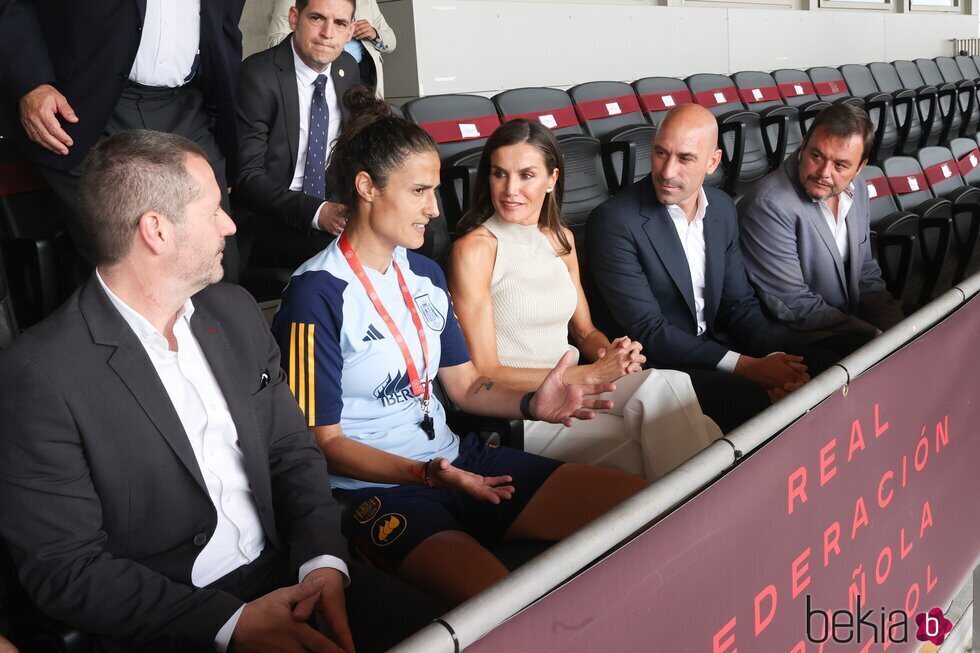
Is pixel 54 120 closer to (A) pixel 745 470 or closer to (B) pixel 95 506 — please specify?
(B) pixel 95 506

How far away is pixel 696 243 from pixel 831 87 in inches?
195

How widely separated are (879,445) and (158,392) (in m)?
1.15

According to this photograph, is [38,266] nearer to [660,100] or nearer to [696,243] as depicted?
[696,243]

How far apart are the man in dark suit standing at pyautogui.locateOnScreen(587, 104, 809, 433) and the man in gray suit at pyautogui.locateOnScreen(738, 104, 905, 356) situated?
0.18 metres

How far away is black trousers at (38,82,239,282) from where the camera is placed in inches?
81.4

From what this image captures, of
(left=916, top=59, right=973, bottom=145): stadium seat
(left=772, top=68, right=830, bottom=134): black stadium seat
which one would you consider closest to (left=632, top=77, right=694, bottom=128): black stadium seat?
(left=772, top=68, right=830, bottom=134): black stadium seat

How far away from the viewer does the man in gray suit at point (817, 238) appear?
2.84m

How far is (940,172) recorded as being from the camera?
434cm

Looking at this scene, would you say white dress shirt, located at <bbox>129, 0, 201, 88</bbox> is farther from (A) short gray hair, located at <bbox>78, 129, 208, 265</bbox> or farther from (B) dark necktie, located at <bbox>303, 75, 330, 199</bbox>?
(A) short gray hair, located at <bbox>78, 129, 208, 265</bbox>

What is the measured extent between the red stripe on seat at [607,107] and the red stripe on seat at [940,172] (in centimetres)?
154

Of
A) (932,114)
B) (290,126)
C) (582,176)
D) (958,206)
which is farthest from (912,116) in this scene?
(290,126)

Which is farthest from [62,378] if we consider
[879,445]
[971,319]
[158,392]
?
[971,319]

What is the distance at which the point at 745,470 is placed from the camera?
111 centimetres

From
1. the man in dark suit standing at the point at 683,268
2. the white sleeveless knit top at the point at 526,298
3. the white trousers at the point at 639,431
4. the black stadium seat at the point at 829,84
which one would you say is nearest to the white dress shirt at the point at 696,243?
the man in dark suit standing at the point at 683,268
